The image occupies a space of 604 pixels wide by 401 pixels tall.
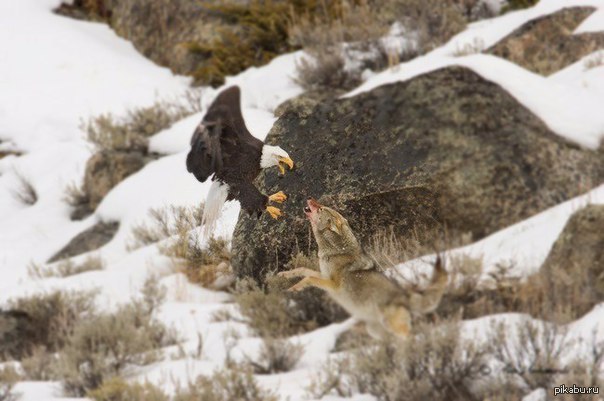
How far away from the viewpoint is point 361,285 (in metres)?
1.04

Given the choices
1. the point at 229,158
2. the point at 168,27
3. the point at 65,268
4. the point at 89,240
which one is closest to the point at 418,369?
the point at 89,240

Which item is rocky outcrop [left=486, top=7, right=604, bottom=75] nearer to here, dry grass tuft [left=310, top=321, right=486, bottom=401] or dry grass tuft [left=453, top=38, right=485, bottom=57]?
dry grass tuft [left=453, top=38, right=485, bottom=57]

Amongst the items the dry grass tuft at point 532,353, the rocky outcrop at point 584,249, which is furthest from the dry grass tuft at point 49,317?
the rocky outcrop at point 584,249

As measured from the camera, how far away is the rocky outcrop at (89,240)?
40.3 ft

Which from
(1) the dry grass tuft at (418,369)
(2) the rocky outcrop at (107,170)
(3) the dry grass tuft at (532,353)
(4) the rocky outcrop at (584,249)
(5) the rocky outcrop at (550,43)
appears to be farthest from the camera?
(2) the rocky outcrop at (107,170)

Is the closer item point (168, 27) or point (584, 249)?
point (584, 249)

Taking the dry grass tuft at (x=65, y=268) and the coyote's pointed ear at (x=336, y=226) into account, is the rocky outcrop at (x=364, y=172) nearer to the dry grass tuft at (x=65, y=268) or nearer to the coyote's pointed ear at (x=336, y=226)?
the coyote's pointed ear at (x=336, y=226)

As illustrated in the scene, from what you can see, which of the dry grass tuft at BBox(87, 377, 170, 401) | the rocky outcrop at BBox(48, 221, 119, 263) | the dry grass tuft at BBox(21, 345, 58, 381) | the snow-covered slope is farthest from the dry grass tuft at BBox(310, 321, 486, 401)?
the rocky outcrop at BBox(48, 221, 119, 263)

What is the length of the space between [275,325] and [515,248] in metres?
3.60

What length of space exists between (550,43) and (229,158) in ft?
40.9

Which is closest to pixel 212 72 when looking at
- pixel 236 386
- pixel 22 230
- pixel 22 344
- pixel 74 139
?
pixel 74 139

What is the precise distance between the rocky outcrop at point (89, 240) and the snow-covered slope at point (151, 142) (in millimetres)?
223

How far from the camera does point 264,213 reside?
1534mm

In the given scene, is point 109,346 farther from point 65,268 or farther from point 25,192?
point 25,192
